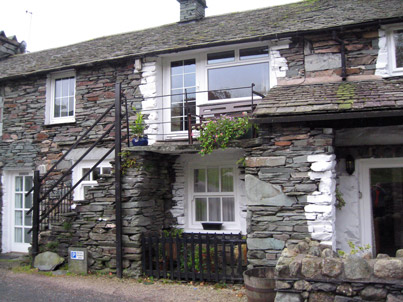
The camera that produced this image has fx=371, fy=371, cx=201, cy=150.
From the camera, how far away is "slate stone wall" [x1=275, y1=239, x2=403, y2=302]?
4.19 meters

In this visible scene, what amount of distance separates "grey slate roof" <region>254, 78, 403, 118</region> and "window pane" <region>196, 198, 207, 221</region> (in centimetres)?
293

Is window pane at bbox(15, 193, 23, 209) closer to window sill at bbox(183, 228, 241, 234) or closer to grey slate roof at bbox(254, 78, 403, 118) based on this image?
window sill at bbox(183, 228, 241, 234)

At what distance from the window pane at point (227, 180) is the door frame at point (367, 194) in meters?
2.60

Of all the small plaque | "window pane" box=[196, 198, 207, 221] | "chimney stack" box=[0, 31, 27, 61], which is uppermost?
"chimney stack" box=[0, 31, 27, 61]

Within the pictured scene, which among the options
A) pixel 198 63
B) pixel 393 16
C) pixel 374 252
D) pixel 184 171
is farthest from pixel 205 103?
pixel 374 252

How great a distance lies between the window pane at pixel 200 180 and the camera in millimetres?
8367

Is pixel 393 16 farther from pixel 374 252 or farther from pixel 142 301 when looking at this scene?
pixel 142 301

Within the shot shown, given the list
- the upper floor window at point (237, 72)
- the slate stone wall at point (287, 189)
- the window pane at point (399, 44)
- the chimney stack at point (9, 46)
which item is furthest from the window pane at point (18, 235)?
the window pane at point (399, 44)

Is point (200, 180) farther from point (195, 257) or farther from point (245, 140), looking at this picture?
point (245, 140)

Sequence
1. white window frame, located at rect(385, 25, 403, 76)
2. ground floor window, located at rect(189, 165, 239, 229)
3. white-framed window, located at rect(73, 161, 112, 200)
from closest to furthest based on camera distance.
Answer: white window frame, located at rect(385, 25, 403, 76)
ground floor window, located at rect(189, 165, 239, 229)
white-framed window, located at rect(73, 161, 112, 200)

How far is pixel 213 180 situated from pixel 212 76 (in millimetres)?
2315

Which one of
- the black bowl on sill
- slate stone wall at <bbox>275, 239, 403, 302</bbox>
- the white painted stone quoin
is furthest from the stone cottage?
slate stone wall at <bbox>275, 239, 403, 302</bbox>

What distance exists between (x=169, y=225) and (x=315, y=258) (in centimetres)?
427

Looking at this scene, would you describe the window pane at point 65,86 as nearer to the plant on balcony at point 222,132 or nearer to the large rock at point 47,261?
the large rock at point 47,261
